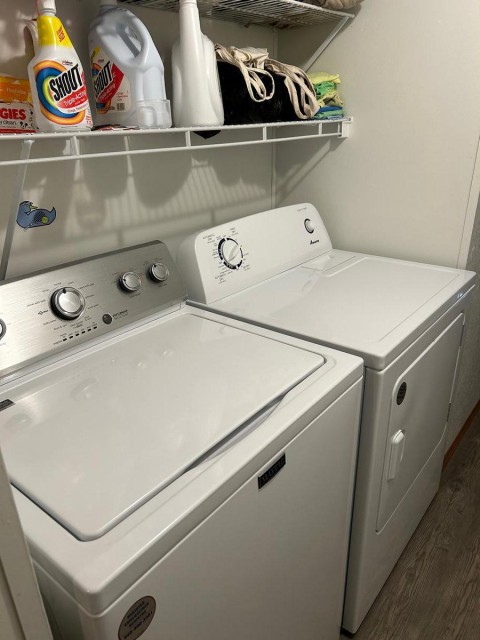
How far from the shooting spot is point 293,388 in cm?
110

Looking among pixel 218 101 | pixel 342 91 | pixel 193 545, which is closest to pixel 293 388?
pixel 193 545

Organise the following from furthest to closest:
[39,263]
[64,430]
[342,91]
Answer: [342,91] → [39,263] → [64,430]

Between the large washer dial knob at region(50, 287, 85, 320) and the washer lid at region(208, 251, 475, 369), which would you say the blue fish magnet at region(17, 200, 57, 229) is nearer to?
the large washer dial knob at region(50, 287, 85, 320)

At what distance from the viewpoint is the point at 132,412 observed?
3.35ft

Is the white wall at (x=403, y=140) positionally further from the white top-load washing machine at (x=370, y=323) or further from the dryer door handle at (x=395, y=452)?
the dryer door handle at (x=395, y=452)

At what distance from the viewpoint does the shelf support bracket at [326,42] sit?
187 centimetres

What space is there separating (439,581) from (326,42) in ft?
7.34

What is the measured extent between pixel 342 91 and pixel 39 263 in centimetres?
142

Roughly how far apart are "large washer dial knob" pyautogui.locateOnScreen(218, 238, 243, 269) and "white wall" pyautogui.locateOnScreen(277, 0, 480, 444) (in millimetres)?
692

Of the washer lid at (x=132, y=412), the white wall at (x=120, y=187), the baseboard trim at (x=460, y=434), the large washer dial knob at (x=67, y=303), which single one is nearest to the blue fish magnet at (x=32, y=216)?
the white wall at (x=120, y=187)

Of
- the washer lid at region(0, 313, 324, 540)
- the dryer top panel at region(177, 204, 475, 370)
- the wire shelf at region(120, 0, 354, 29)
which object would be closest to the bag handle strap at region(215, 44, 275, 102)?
the wire shelf at region(120, 0, 354, 29)

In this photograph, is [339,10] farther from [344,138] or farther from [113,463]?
[113,463]

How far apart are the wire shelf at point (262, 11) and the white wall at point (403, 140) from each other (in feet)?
0.34

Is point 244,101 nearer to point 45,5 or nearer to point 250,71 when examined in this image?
point 250,71
